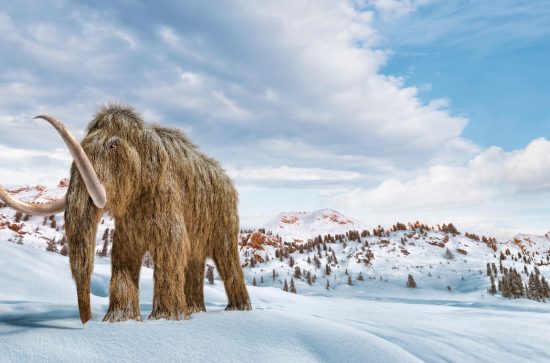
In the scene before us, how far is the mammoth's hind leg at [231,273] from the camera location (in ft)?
19.4

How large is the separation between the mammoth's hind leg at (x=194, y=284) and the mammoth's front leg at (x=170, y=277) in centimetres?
107

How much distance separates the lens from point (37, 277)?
244 inches

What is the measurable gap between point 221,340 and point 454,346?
122 inches

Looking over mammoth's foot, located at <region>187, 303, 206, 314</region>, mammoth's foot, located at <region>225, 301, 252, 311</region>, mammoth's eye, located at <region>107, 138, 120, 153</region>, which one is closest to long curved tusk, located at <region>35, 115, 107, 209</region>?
mammoth's eye, located at <region>107, 138, 120, 153</region>

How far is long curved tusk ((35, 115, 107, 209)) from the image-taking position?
3.59 meters

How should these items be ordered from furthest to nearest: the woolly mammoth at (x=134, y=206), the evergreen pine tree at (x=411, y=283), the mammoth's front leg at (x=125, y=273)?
the evergreen pine tree at (x=411, y=283) < the mammoth's front leg at (x=125, y=273) < the woolly mammoth at (x=134, y=206)

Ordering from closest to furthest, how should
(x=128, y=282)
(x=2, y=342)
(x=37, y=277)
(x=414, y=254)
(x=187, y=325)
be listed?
(x=2, y=342), (x=187, y=325), (x=128, y=282), (x=37, y=277), (x=414, y=254)

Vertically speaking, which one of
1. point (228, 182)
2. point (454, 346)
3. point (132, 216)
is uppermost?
point (228, 182)

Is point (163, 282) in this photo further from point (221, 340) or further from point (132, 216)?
point (221, 340)

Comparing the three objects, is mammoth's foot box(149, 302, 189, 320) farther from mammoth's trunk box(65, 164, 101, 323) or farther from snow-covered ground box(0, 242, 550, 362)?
mammoth's trunk box(65, 164, 101, 323)

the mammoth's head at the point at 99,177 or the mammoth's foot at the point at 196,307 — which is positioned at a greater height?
the mammoth's head at the point at 99,177

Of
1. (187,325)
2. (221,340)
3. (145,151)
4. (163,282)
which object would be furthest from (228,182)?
(221,340)

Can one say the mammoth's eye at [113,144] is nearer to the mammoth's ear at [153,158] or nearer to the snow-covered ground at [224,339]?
the mammoth's ear at [153,158]

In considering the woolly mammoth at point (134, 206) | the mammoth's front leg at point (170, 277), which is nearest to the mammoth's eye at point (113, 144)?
the woolly mammoth at point (134, 206)
